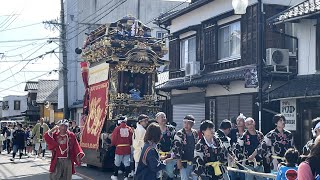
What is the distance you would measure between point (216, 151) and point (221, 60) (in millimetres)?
11500

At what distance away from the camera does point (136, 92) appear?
1834 centimetres

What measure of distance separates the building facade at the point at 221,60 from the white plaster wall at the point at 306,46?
1.53 ft

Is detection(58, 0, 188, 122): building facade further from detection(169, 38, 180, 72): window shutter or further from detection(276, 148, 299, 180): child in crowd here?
detection(276, 148, 299, 180): child in crowd

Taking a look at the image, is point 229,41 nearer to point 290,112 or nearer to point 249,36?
point 249,36

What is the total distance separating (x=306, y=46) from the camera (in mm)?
15906

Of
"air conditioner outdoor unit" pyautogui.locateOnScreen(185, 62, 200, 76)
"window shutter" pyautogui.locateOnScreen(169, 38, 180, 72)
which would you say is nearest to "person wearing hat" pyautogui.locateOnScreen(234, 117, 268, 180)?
"air conditioner outdoor unit" pyautogui.locateOnScreen(185, 62, 200, 76)

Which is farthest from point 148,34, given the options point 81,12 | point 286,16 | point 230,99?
point 81,12

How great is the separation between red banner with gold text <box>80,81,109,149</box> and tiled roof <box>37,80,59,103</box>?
104ft

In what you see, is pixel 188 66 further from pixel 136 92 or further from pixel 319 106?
pixel 319 106

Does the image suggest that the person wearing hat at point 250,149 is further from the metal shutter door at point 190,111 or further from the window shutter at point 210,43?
the metal shutter door at point 190,111

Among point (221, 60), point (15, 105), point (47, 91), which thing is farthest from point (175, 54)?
point (15, 105)

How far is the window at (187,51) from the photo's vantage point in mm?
23094

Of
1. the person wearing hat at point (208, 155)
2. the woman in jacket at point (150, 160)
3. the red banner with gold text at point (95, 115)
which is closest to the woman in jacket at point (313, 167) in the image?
the woman in jacket at point (150, 160)

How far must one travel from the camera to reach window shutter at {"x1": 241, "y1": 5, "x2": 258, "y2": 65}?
17719 millimetres
